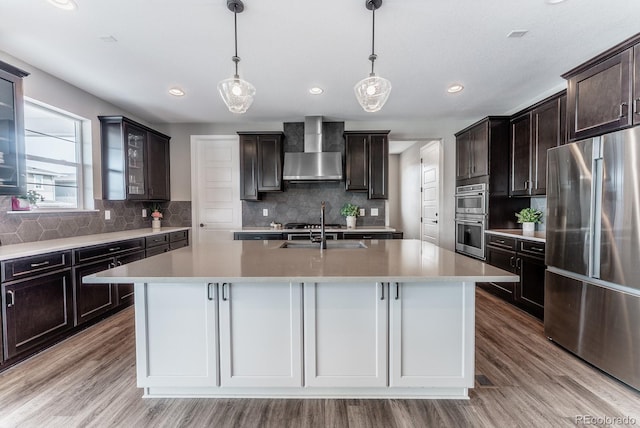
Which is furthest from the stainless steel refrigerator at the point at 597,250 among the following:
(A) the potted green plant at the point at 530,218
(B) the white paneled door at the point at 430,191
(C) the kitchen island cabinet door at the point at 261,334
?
(B) the white paneled door at the point at 430,191

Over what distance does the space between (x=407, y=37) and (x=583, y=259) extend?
2.21 metres

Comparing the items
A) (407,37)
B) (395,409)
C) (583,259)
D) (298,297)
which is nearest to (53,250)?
(298,297)

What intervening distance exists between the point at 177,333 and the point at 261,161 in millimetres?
3108

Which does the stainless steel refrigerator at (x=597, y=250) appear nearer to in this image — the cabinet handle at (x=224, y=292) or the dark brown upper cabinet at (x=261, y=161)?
the cabinet handle at (x=224, y=292)

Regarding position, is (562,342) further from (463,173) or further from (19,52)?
(19,52)

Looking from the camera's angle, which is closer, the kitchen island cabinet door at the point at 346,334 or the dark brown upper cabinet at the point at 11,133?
the kitchen island cabinet door at the point at 346,334

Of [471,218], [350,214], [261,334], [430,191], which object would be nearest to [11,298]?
[261,334]

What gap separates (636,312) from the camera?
6.02ft

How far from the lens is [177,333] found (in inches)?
70.4

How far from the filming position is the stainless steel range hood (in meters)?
4.29

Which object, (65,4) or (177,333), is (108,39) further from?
(177,333)

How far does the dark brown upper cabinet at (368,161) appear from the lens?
4398mm

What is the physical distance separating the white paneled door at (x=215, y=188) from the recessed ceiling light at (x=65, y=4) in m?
2.83

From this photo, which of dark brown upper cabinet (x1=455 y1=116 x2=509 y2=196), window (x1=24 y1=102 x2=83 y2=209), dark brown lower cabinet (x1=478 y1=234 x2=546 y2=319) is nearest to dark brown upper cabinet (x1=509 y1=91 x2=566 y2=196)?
dark brown upper cabinet (x1=455 y1=116 x2=509 y2=196)
